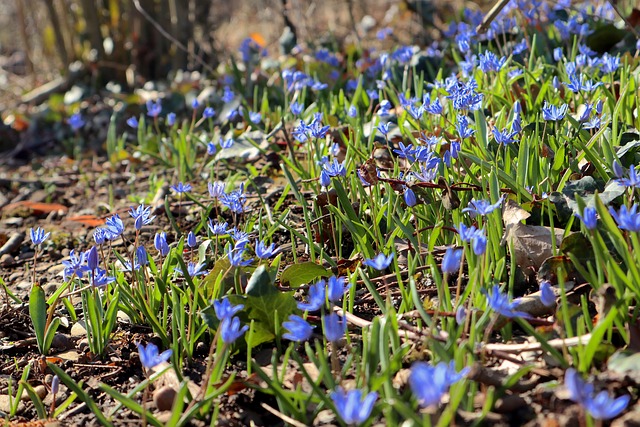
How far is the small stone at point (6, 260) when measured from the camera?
2.82m

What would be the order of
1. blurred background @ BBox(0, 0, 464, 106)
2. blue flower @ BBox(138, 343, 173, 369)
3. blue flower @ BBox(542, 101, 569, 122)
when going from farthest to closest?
blurred background @ BBox(0, 0, 464, 106) < blue flower @ BBox(542, 101, 569, 122) < blue flower @ BBox(138, 343, 173, 369)

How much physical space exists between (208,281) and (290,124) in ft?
5.45

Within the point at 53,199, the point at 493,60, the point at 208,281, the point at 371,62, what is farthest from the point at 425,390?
the point at 371,62

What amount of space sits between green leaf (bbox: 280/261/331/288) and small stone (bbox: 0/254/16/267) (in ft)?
4.46

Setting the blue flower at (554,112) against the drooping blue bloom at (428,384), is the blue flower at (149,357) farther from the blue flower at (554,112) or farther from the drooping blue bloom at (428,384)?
the blue flower at (554,112)

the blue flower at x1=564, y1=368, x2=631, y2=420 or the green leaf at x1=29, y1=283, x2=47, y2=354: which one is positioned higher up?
the blue flower at x1=564, y1=368, x2=631, y2=420

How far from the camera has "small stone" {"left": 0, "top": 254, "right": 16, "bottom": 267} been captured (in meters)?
2.82

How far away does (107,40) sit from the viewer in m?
→ 5.89

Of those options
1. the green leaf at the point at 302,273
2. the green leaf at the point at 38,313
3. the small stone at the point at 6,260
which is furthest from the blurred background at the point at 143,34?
the green leaf at the point at 38,313

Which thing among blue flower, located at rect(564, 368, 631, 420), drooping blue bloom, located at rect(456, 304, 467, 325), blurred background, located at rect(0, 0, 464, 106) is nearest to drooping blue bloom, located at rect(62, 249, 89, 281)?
drooping blue bloom, located at rect(456, 304, 467, 325)

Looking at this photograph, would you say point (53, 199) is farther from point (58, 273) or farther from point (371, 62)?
point (371, 62)

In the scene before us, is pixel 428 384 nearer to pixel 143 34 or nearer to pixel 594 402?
pixel 594 402

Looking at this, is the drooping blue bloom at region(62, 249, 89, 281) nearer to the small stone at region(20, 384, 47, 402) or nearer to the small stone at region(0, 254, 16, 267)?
the small stone at region(20, 384, 47, 402)

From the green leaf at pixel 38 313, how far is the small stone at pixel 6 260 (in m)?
0.95
